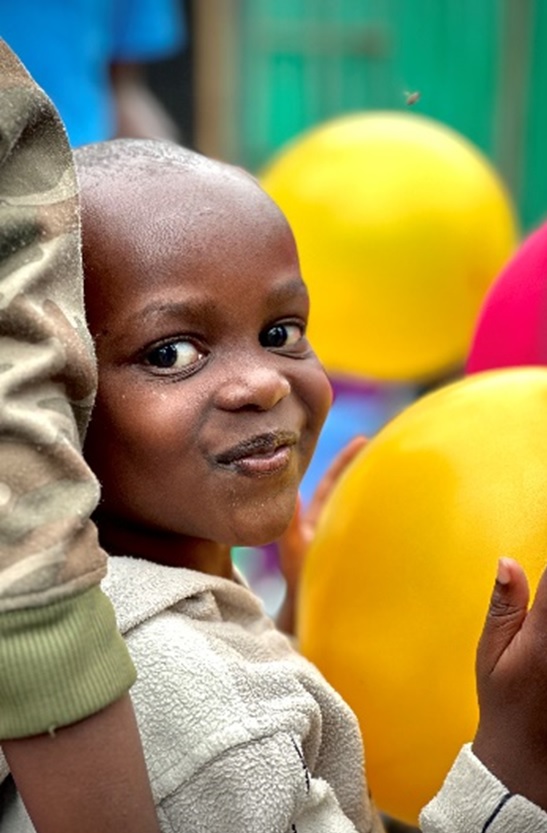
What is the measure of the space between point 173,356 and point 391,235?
3.84 ft

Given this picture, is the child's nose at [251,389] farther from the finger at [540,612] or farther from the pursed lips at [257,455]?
the finger at [540,612]

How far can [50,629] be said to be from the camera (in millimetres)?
806

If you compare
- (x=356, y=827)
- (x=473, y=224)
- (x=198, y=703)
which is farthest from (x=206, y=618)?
(x=473, y=224)

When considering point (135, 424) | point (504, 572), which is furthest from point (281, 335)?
point (504, 572)

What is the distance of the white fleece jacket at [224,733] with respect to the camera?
948 mm

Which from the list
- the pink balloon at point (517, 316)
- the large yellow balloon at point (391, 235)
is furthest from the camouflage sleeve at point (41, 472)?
the large yellow balloon at point (391, 235)

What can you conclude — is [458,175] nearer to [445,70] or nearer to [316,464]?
[316,464]

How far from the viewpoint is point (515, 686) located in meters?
0.98

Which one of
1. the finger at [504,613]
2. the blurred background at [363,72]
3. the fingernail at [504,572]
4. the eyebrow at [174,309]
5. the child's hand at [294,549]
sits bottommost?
the blurred background at [363,72]

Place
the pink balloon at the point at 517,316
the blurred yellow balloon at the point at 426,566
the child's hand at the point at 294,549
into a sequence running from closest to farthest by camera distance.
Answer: the blurred yellow balloon at the point at 426,566
the pink balloon at the point at 517,316
the child's hand at the point at 294,549

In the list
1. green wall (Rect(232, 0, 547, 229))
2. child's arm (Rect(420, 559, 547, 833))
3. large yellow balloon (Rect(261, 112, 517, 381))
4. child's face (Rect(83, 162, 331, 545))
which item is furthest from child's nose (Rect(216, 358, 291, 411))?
green wall (Rect(232, 0, 547, 229))

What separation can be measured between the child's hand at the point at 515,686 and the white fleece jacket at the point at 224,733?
0.05 ft

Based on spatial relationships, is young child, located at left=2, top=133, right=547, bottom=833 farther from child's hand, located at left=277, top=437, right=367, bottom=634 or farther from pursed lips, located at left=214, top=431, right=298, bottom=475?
child's hand, located at left=277, top=437, right=367, bottom=634

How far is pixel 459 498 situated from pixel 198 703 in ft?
1.11
